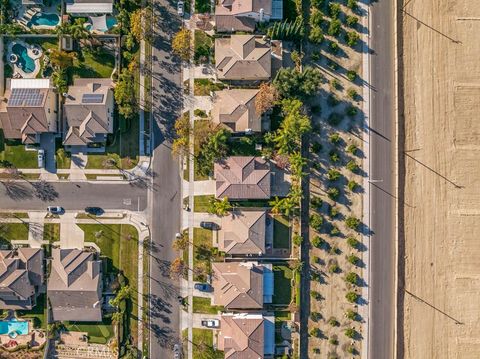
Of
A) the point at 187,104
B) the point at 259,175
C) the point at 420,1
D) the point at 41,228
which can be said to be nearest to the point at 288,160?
the point at 259,175

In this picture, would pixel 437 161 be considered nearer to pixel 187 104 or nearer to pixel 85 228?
pixel 187 104

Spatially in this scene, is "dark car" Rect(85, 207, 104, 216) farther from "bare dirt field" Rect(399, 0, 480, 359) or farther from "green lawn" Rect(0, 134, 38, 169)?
"bare dirt field" Rect(399, 0, 480, 359)

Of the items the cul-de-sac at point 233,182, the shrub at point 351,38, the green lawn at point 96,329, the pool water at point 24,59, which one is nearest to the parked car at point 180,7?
the cul-de-sac at point 233,182

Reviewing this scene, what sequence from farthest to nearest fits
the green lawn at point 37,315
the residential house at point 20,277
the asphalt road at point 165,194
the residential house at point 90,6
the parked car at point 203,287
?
the green lawn at point 37,315
the asphalt road at point 165,194
the parked car at point 203,287
the residential house at point 90,6
the residential house at point 20,277

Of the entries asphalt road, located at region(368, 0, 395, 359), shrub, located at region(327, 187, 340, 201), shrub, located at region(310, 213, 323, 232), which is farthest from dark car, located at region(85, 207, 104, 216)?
asphalt road, located at region(368, 0, 395, 359)

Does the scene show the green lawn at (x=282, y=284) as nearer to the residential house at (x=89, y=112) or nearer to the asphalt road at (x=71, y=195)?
the asphalt road at (x=71, y=195)

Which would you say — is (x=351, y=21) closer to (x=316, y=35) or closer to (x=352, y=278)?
(x=316, y=35)
